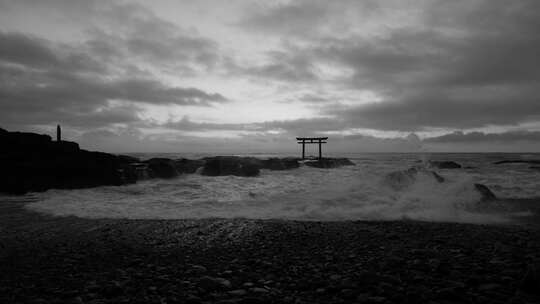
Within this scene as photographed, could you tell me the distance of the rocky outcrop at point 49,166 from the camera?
54.9 ft

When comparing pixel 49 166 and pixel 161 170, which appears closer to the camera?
pixel 49 166

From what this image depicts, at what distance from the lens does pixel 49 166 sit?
18.2 m

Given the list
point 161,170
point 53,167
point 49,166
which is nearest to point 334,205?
point 53,167

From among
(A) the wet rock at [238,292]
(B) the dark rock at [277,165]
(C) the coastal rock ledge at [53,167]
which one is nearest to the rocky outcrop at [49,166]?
(C) the coastal rock ledge at [53,167]

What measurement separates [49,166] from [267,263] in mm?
19283

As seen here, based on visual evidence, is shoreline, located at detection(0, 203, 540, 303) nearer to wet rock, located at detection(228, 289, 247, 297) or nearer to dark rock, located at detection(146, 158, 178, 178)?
wet rock, located at detection(228, 289, 247, 297)

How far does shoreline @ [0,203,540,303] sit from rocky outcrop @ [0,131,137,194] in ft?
36.4

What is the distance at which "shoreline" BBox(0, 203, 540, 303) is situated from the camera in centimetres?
347

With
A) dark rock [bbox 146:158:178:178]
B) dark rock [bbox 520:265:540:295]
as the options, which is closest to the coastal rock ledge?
dark rock [bbox 146:158:178:178]

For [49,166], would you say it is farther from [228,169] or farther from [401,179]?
[401,179]

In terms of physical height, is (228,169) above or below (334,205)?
above

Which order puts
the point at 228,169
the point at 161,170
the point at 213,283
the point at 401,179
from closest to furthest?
the point at 213,283
the point at 401,179
the point at 161,170
the point at 228,169

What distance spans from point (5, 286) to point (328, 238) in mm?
5372

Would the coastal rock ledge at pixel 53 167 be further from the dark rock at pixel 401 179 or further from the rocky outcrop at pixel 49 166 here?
the dark rock at pixel 401 179
